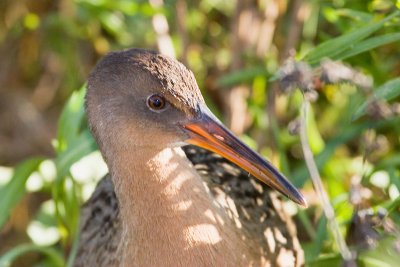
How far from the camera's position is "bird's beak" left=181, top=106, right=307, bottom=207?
302 cm

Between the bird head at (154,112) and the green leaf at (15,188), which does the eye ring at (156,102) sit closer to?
the bird head at (154,112)

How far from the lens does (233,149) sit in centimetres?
307

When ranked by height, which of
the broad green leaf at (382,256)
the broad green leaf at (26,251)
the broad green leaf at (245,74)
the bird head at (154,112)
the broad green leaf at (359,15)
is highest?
the broad green leaf at (245,74)

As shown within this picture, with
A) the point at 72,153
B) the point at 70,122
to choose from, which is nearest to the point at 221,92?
the point at 70,122

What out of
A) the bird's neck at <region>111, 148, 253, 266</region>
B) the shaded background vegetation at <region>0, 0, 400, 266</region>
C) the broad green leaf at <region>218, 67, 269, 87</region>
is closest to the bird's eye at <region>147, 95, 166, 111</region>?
the bird's neck at <region>111, 148, 253, 266</region>

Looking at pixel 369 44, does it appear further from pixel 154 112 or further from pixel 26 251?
pixel 26 251

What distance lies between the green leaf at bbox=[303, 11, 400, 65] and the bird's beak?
46 cm

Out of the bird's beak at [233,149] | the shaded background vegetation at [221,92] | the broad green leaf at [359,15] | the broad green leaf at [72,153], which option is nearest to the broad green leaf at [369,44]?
A: the shaded background vegetation at [221,92]

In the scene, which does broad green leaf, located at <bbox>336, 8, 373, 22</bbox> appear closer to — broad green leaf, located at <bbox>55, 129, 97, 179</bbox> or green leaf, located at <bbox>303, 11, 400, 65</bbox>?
green leaf, located at <bbox>303, 11, 400, 65</bbox>

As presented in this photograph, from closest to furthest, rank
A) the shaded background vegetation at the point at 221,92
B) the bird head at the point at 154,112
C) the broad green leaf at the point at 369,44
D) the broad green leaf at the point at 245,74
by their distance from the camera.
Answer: the bird head at the point at 154,112 → the broad green leaf at the point at 369,44 → the shaded background vegetation at the point at 221,92 → the broad green leaf at the point at 245,74

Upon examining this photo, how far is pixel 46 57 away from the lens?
18.6 feet

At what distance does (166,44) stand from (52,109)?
4.00 feet

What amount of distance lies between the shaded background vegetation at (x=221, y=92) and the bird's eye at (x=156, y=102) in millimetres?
513

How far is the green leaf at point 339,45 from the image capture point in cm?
331
